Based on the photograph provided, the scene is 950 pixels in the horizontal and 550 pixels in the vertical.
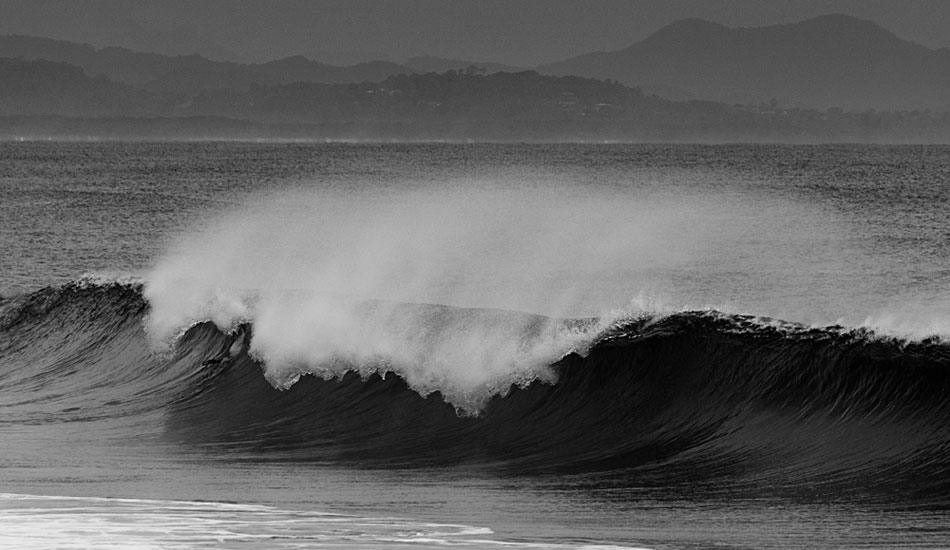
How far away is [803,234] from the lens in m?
44.8

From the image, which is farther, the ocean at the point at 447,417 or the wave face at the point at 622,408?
the wave face at the point at 622,408

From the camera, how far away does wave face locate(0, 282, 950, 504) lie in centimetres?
1130

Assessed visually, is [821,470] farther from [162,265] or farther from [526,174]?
[526,174]

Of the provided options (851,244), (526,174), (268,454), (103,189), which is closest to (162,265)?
(268,454)

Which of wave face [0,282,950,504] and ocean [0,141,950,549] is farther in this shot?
wave face [0,282,950,504]

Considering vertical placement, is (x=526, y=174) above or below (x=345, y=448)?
above

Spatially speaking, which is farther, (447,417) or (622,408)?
(447,417)

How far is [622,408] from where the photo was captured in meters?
13.6

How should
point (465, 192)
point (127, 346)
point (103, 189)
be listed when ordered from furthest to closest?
point (465, 192) < point (103, 189) < point (127, 346)

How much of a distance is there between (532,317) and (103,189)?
67159 mm

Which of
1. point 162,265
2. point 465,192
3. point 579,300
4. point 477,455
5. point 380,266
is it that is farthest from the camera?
point 465,192

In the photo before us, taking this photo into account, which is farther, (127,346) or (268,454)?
(127,346)

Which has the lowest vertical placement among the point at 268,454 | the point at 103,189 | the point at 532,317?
the point at 268,454

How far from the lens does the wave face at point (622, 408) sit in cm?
1130
